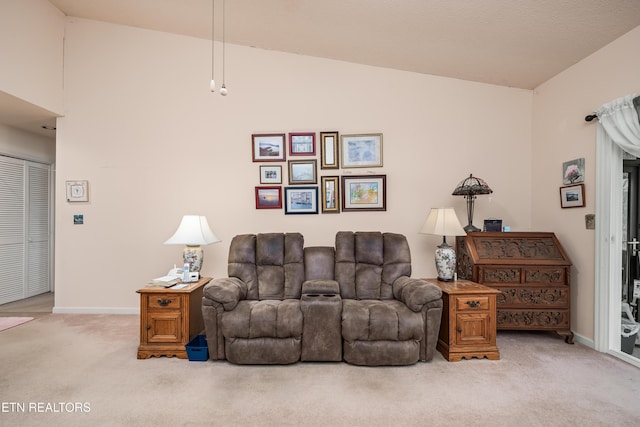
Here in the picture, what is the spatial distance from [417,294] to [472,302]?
514 mm

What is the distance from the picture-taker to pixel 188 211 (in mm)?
3811

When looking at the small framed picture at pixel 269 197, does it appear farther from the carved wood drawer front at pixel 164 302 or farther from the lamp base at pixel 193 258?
the carved wood drawer front at pixel 164 302

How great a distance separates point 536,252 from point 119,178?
15.9 feet

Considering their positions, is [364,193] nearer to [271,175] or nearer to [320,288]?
[271,175]

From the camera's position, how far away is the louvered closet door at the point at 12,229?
14.0ft

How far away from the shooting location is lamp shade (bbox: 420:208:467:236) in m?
2.89

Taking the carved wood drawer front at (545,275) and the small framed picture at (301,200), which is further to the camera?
the small framed picture at (301,200)

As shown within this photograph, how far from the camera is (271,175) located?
3.75 meters

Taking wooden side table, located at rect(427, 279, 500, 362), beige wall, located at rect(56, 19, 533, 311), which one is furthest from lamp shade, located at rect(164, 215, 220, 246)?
wooden side table, located at rect(427, 279, 500, 362)

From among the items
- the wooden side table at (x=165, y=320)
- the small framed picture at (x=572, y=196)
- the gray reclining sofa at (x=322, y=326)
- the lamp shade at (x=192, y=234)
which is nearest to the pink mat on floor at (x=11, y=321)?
the wooden side table at (x=165, y=320)

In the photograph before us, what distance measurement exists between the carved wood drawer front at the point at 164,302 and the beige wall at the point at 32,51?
9.04ft

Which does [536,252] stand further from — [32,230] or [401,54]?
[32,230]

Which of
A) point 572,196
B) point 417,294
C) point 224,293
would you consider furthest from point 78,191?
point 572,196

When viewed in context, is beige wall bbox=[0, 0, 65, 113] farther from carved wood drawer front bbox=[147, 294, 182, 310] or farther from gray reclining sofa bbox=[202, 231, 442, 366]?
gray reclining sofa bbox=[202, 231, 442, 366]
